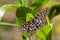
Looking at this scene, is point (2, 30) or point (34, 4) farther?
point (2, 30)

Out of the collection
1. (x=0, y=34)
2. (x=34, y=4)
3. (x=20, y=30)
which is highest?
(x=34, y=4)

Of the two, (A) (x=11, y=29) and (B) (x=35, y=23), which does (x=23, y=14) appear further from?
(A) (x=11, y=29)

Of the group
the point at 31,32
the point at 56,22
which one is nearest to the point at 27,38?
the point at 31,32

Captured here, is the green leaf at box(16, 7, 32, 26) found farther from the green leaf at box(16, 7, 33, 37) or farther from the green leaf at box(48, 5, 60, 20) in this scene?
the green leaf at box(48, 5, 60, 20)

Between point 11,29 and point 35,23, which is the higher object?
point 35,23

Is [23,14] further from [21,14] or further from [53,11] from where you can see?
[53,11]

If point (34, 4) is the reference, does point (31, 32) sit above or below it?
below

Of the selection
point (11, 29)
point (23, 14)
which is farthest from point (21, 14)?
point (11, 29)

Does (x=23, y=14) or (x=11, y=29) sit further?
(x=11, y=29)

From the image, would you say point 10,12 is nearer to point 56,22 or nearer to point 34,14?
point 56,22
